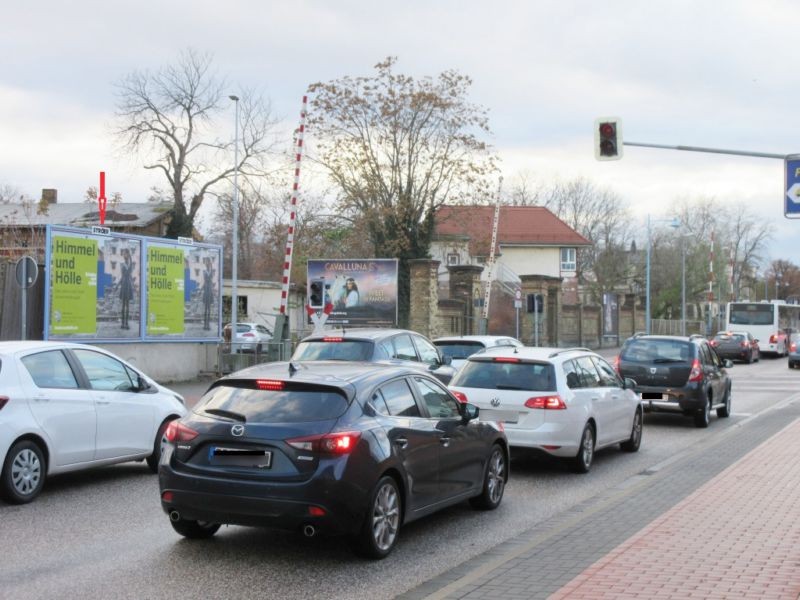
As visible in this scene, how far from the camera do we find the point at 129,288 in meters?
22.0

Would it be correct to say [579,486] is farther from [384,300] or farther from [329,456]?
[384,300]

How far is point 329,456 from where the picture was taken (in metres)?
6.76

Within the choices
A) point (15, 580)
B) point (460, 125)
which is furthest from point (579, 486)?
point (460, 125)

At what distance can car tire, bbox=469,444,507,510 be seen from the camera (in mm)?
9156

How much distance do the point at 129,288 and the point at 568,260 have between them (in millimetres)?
60529

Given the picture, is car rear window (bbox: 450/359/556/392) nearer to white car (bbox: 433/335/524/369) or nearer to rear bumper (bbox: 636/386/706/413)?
rear bumper (bbox: 636/386/706/413)

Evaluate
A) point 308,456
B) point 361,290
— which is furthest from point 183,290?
point 308,456

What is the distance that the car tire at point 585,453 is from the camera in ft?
38.3

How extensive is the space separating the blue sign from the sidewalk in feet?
11.9

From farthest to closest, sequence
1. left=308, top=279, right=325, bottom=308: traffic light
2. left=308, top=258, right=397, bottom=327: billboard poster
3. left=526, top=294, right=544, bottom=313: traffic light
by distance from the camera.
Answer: left=526, top=294, right=544, bottom=313: traffic light < left=308, top=258, right=397, bottom=327: billboard poster < left=308, top=279, right=325, bottom=308: traffic light

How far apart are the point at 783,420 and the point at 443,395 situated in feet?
39.5

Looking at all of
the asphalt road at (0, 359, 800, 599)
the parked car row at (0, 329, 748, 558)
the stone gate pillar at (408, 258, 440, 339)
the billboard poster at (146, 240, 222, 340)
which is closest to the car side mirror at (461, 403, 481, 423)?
the parked car row at (0, 329, 748, 558)

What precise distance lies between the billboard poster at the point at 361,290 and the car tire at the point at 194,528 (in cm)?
2360

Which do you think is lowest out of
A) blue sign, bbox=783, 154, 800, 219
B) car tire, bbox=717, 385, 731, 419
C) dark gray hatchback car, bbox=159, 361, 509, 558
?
car tire, bbox=717, 385, 731, 419
